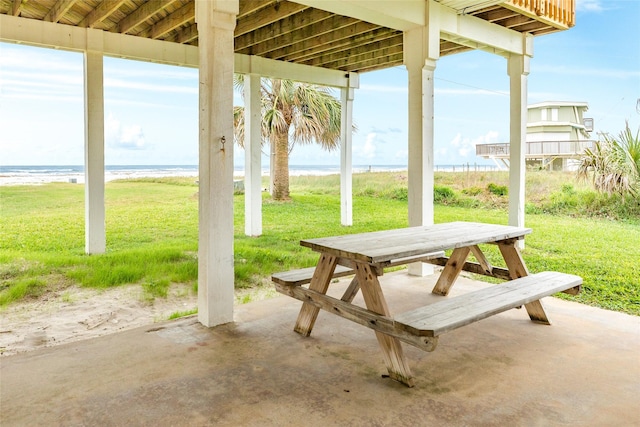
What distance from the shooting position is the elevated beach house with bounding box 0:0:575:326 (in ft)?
10.2

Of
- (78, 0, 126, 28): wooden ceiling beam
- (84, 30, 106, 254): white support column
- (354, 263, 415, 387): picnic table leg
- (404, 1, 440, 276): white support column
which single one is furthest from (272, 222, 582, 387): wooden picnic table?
(84, 30, 106, 254): white support column

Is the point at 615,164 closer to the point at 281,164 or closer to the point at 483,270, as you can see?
the point at 483,270

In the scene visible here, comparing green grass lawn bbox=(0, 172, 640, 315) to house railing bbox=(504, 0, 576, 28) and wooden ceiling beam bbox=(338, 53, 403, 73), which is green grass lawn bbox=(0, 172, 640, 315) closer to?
house railing bbox=(504, 0, 576, 28)

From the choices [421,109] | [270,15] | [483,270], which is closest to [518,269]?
[483,270]

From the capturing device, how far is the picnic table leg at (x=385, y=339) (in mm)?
Result: 2318

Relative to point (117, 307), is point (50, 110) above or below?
above

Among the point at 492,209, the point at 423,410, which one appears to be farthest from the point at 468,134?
the point at 423,410

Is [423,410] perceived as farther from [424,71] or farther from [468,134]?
[468,134]

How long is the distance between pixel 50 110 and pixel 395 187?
22754 mm

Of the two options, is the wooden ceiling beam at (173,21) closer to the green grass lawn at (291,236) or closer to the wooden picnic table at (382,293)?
the green grass lawn at (291,236)

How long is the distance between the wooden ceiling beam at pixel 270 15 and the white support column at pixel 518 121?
2978 millimetres

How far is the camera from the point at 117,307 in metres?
3.79

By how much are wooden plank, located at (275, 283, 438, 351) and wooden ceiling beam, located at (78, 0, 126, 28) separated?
377cm

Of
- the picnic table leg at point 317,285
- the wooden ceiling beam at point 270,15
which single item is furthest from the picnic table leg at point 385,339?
the wooden ceiling beam at point 270,15
